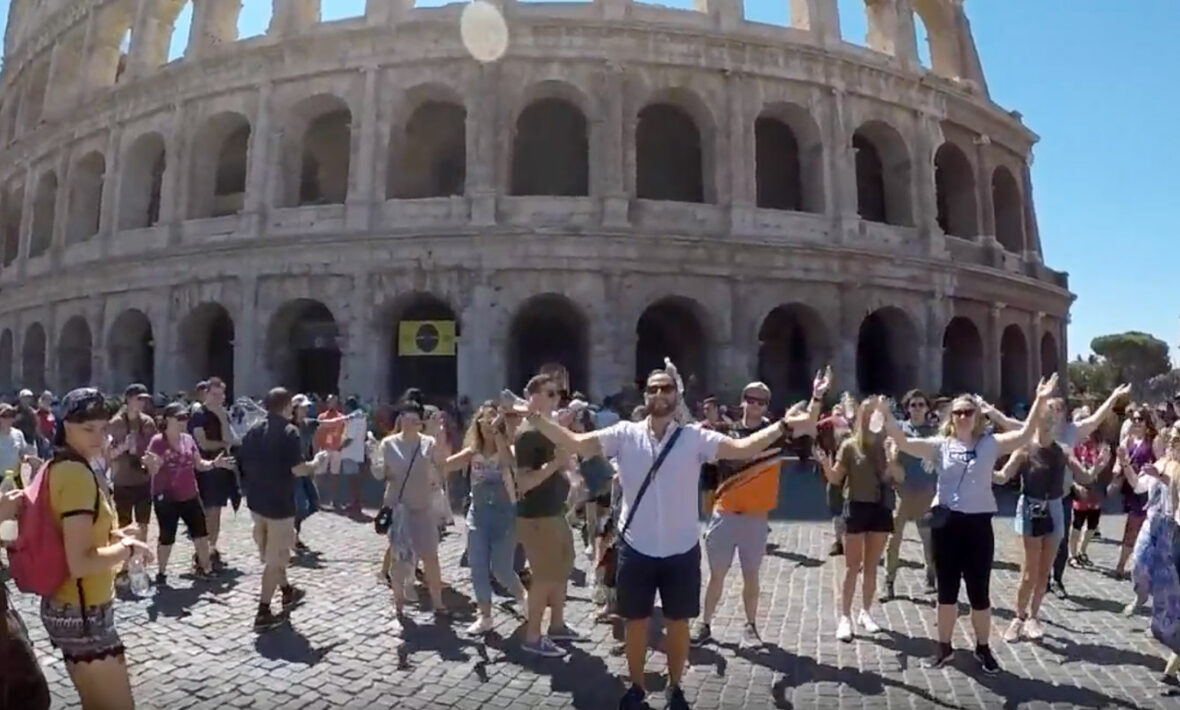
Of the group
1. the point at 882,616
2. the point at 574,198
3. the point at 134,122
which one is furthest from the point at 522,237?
the point at 882,616

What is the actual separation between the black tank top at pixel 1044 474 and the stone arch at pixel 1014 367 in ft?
67.6

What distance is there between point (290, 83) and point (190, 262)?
505 cm

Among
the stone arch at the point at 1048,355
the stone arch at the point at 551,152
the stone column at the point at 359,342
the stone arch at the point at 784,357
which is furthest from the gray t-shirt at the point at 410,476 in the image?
the stone arch at the point at 1048,355

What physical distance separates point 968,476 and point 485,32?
17589 mm

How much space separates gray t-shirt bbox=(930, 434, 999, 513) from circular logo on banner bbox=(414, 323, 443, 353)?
1562 cm

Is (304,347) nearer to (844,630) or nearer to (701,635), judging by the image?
(701,635)

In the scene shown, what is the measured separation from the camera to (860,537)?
6.33m

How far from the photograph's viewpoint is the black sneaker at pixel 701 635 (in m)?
6.15

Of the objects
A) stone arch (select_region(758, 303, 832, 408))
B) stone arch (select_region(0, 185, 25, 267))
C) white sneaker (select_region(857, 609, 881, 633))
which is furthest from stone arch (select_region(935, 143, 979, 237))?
stone arch (select_region(0, 185, 25, 267))

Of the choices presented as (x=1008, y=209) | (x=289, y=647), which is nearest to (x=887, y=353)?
(x=1008, y=209)

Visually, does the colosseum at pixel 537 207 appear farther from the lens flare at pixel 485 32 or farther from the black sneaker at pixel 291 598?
the black sneaker at pixel 291 598

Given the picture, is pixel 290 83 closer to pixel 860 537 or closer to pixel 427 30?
pixel 427 30

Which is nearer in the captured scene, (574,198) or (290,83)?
(574,198)

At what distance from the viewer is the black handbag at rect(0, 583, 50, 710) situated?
287 centimetres
